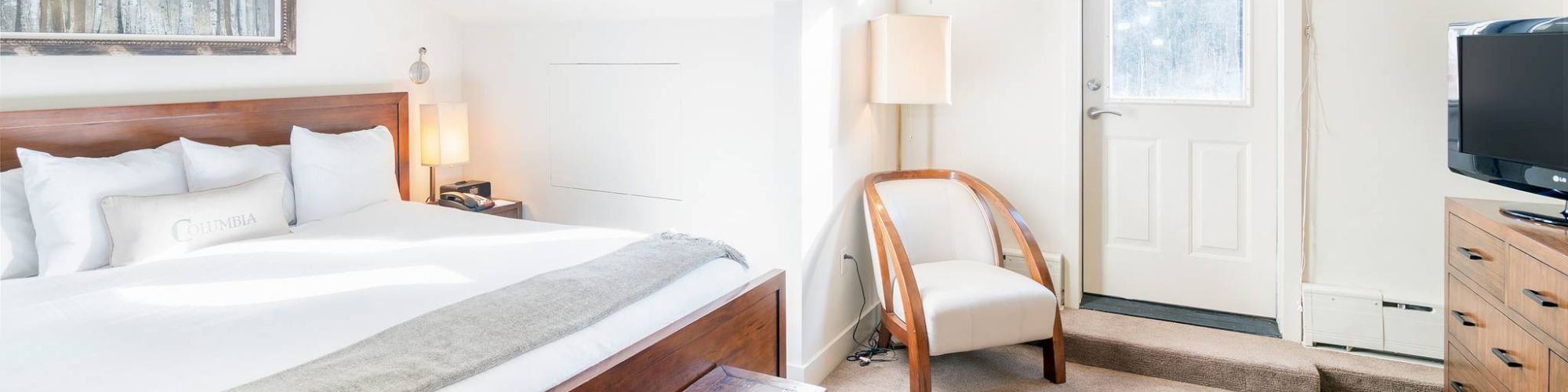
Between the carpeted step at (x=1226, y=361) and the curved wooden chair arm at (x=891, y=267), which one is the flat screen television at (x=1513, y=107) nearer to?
the carpeted step at (x=1226, y=361)

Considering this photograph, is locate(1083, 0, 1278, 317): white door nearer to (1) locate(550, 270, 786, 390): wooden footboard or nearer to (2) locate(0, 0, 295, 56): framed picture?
(1) locate(550, 270, 786, 390): wooden footboard

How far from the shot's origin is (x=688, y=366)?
2.20m

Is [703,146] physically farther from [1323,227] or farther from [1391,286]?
[1391,286]

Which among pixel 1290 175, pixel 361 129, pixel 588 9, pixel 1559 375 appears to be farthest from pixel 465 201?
pixel 1559 375

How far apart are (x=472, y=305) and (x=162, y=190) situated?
1497 mm

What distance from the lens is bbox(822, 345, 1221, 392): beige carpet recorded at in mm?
3150

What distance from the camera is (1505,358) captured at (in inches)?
87.6

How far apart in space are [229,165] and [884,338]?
2.33m

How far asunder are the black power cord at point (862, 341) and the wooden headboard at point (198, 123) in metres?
1.98

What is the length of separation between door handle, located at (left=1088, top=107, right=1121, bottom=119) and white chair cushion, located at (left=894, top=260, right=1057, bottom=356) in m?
0.92

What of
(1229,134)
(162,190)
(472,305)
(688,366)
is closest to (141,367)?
(472,305)

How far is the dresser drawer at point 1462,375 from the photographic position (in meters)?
2.38

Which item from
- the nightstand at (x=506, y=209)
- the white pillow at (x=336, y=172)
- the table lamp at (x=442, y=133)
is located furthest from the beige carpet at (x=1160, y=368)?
the table lamp at (x=442, y=133)

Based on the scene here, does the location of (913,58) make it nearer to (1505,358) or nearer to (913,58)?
(913,58)
